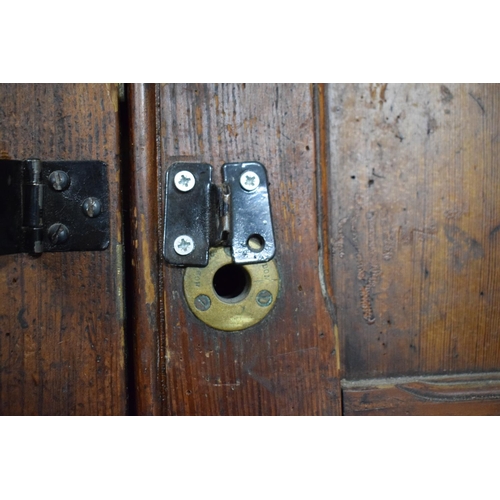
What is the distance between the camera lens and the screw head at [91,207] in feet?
1.92

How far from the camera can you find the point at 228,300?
611mm

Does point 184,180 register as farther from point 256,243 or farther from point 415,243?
point 415,243

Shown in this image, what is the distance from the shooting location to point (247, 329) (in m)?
0.61

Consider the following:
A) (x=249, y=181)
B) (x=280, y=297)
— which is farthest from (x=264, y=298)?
(x=249, y=181)

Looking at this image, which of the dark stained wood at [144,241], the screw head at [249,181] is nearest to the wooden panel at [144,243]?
the dark stained wood at [144,241]

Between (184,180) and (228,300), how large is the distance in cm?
16

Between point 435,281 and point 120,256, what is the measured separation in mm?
403

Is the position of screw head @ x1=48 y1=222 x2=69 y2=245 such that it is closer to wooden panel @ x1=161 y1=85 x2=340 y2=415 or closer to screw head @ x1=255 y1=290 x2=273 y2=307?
wooden panel @ x1=161 y1=85 x2=340 y2=415

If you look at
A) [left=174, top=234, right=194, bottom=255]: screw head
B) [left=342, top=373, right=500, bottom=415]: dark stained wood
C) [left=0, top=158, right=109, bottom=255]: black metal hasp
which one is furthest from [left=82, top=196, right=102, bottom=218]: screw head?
[left=342, top=373, right=500, bottom=415]: dark stained wood

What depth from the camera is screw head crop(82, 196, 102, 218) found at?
1.92 feet

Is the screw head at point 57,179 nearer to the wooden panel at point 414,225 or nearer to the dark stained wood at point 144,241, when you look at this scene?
the dark stained wood at point 144,241

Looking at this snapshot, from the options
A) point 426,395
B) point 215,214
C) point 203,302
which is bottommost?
point 426,395

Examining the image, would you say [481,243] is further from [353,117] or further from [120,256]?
[120,256]

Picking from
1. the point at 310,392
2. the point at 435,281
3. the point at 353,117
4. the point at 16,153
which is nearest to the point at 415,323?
the point at 435,281
